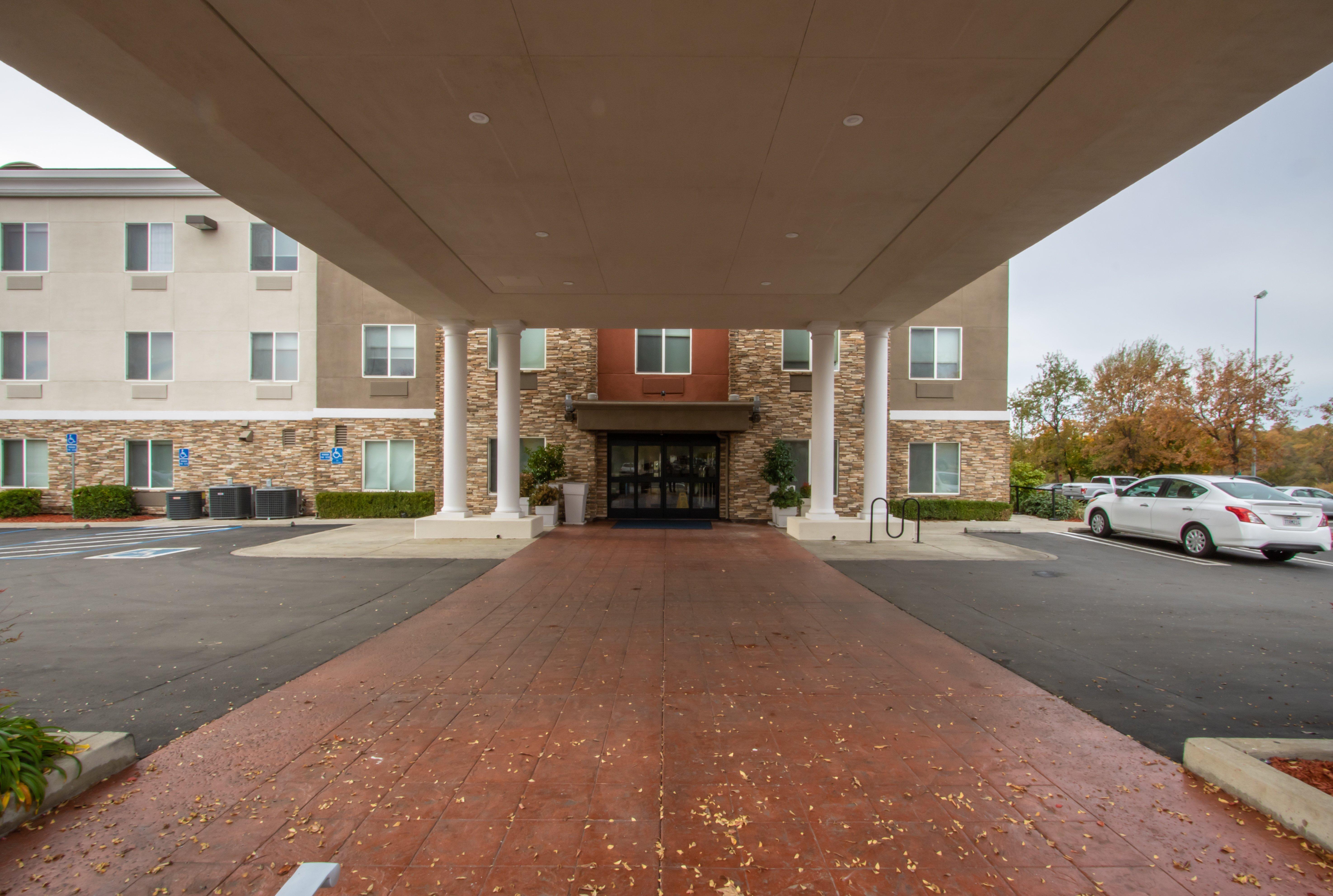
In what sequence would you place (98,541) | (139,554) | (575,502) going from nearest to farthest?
(139,554)
(98,541)
(575,502)

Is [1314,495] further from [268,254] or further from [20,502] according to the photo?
[20,502]

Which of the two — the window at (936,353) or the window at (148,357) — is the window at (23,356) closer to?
the window at (148,357)

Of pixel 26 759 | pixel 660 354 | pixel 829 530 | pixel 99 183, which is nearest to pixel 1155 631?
pixel 829 530

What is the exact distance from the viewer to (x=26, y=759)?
10.00ft

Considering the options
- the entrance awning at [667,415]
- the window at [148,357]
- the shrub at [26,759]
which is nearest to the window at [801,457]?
the entrance awning at [667,415]

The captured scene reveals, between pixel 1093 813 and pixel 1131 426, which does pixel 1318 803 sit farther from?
pixel 1131 426

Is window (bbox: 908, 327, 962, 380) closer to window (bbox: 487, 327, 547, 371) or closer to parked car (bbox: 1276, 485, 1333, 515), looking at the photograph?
window (bbox: 487, 327, 547, 371)

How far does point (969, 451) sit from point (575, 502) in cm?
1163

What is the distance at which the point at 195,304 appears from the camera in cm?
1891

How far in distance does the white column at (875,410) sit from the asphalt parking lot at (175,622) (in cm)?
877

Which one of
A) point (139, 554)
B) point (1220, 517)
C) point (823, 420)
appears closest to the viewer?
point (1220, 517)

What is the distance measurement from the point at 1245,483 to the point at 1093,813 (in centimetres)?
1199

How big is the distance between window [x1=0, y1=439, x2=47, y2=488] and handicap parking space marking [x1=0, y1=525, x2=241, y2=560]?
6.00m

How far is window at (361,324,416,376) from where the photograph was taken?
18.7 meters
